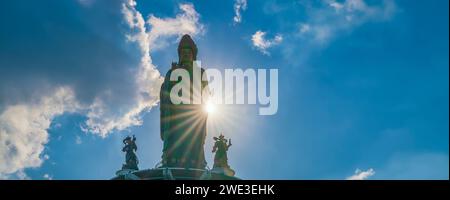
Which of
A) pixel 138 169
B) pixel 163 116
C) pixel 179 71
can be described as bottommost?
pixel 138 169

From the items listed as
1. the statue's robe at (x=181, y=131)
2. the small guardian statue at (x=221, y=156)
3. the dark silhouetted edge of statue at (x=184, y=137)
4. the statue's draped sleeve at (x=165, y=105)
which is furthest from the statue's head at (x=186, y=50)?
the small guardian statue at (x=221, y=156)

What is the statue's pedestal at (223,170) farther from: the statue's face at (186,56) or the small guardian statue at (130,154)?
the statue's face at (186,56)

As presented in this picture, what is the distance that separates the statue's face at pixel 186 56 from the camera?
288 ft

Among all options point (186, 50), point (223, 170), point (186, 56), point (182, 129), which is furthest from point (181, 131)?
point (186, 50)

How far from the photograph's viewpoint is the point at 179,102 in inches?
3314

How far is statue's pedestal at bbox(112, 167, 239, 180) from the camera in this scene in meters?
66.2

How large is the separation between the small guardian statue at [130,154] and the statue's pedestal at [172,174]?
236 centimetres

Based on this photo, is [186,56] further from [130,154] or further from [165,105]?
[130,154]

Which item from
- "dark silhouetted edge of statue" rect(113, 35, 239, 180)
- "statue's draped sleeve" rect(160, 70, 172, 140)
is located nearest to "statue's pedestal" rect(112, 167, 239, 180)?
"dark silhouetted edge of statue" rect(113, 35, 239, 180)

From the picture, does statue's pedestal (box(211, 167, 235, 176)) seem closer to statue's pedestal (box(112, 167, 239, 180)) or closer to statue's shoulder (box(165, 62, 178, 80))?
statue's pedestal (box(112, 167, 239, 180))
